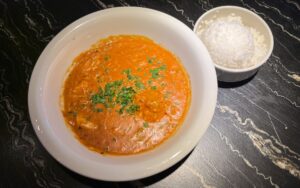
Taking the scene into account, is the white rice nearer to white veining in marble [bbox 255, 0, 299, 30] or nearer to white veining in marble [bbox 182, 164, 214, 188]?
white veining in marble [bbox 255, 0, 299, 30]

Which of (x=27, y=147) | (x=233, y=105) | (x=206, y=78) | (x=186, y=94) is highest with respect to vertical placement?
(x=206, y=78)

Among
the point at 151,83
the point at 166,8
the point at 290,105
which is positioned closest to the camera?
the point at 151,83

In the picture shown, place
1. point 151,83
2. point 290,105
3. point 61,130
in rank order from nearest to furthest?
point 61,130 < point 151,83 < point 290,105

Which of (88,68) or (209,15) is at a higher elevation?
(209,15)

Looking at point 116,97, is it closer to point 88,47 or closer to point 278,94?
point 88,47

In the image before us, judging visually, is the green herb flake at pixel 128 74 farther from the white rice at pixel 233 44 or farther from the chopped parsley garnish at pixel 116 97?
the white rice at pixel 233 44

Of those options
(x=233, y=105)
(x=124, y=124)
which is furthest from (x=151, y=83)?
(x=233, y=105)

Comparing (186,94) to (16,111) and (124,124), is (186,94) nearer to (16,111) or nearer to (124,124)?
(124,124)
